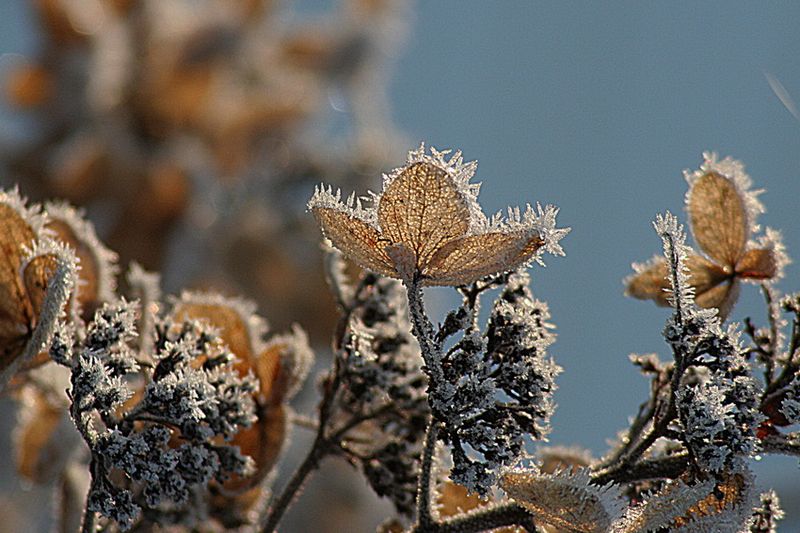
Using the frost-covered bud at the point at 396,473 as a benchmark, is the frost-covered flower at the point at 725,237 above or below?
above

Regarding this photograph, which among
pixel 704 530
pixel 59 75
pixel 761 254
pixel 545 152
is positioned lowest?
pixel 704 530

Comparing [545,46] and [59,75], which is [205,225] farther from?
[545,46]

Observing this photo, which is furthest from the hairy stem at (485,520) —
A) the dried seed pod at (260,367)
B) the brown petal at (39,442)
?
the brown petal at (39,442)

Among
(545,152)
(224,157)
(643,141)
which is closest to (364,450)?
(224,157)

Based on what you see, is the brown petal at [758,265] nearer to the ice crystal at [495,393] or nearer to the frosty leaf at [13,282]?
the ice crystal at [495,393]

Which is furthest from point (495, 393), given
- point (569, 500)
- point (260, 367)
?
point (260, 367)

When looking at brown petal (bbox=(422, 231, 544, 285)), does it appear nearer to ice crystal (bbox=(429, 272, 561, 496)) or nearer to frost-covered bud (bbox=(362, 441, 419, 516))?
ice crystal (bbox=(429, 272, 561, 496))

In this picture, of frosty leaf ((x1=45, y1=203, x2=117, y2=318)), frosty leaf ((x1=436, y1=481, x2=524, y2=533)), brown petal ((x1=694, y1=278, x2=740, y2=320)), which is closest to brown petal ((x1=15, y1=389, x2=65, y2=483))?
frosty leaf ((x1=45, y1=203, x2=117, y2=318))
